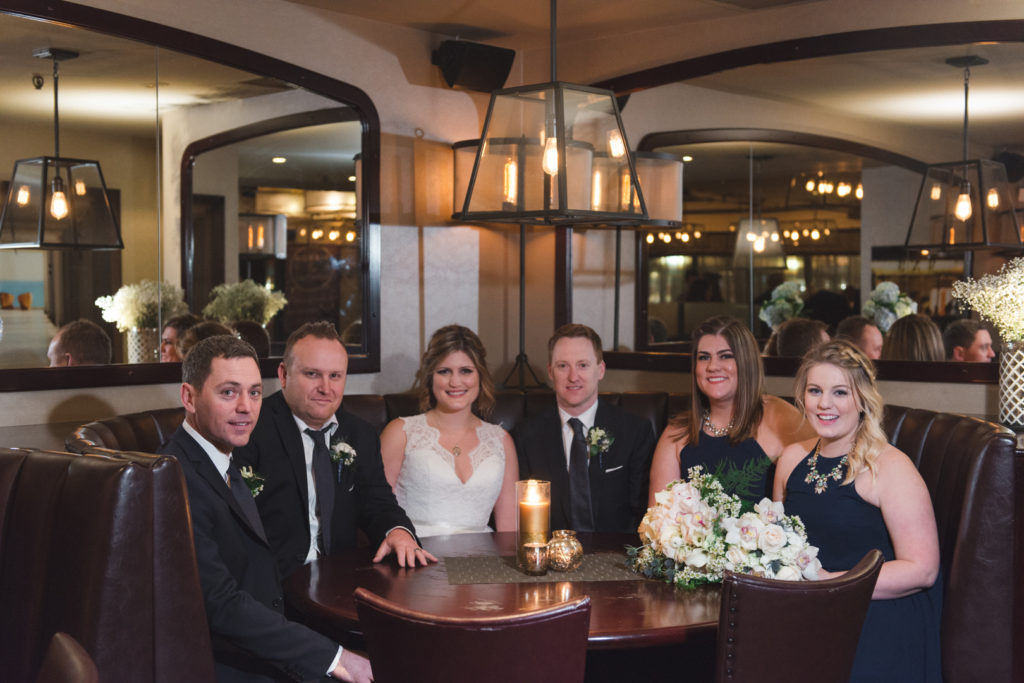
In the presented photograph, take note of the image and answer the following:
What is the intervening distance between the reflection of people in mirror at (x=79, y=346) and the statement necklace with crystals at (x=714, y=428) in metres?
Result: 2.24

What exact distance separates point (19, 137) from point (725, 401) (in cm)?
261

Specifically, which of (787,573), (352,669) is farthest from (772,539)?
(352,669)

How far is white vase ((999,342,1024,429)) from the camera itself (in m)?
3.63

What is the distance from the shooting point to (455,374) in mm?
3621

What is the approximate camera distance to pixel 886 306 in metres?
4.30

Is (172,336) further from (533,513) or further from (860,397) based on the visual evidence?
(860,397)

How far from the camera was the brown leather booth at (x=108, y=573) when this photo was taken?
1.95 meters

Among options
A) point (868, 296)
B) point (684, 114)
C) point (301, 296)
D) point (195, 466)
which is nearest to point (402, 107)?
point (301, 296)

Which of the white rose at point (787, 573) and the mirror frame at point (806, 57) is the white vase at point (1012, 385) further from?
the white rose at point (787, 573)

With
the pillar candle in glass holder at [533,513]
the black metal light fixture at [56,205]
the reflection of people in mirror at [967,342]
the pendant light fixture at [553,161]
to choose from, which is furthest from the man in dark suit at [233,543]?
the reflection of people in mirror at [967,342]

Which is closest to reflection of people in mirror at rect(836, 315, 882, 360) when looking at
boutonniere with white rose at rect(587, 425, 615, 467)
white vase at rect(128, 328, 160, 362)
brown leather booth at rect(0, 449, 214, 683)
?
boutonniere with white rose at rect(587, 425, 615, 467)

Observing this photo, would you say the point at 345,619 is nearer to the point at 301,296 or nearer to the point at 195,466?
the point at 195,466

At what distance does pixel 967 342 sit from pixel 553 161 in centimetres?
210

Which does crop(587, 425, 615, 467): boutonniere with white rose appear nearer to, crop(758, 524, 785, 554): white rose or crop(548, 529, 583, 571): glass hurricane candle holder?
crop(548, 529, 583, 571): glass hurricane candle holder
